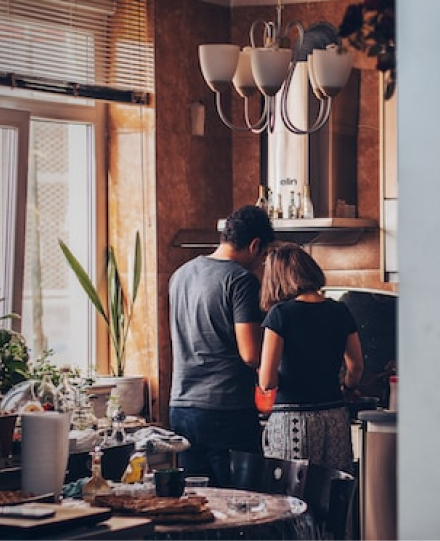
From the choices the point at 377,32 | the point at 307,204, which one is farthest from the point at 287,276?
the point at 377,32

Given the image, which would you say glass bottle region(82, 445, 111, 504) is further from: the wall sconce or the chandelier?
the wall sconce

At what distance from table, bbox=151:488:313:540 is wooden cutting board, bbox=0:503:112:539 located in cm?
37

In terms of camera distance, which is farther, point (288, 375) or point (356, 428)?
point (288, 375)

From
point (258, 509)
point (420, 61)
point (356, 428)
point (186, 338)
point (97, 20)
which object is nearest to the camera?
point (420, 61)

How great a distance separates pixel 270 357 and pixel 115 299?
62 centimetres

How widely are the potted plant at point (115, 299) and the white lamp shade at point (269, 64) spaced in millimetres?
528

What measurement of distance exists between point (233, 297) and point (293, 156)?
0.54 metres

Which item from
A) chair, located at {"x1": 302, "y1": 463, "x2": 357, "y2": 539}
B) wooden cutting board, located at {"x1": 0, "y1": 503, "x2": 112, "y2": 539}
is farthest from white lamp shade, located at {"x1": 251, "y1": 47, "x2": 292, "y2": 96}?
wooden cutting board, located at {"x1": 0, "y1": 503, "x2": 112, "y2": 539}

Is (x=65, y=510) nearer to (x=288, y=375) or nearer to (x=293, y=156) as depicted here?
(x=288, y=375)

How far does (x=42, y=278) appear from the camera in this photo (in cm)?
234

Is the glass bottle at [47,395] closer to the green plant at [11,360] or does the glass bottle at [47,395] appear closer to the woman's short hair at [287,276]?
the green plant at [11,360]

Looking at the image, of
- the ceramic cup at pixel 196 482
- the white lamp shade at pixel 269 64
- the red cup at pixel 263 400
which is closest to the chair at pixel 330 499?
the ceramic cup at pixel 196 482

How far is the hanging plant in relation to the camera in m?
0.82

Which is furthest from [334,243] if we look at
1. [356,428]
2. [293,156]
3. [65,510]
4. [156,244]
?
[65,510]
